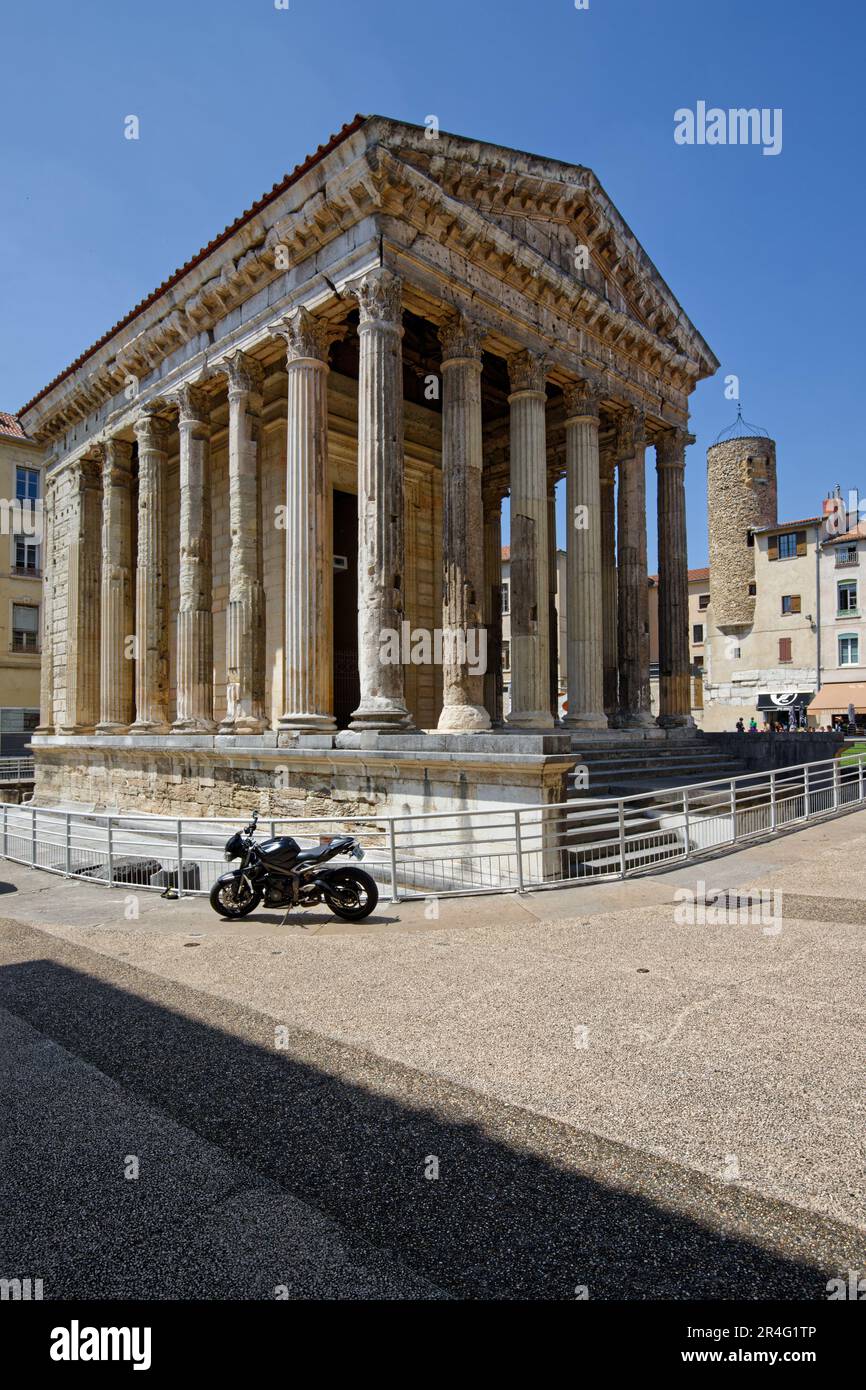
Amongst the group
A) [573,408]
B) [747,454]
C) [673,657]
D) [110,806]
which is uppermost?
[747,454]

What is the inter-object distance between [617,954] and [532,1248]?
3624 millimetres

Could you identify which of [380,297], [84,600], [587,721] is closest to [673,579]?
[587,721]

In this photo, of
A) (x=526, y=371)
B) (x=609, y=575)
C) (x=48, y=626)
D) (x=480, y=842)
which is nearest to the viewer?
(x=480, y=842)

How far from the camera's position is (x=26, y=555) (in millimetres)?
32906

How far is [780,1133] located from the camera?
333 centimetres

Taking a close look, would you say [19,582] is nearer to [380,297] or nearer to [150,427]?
[150,427]

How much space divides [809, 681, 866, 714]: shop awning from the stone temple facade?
22096 mm

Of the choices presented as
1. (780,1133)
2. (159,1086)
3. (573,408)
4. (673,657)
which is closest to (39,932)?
(159,1086)

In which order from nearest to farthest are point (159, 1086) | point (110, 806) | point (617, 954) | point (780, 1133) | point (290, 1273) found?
1. point (290, 1273)
2. point (780, 1133)
3. point (159, 1086)
4. point (617, 954)
5. point (110, 806)

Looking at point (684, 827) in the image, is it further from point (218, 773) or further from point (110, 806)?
point (110, 806)

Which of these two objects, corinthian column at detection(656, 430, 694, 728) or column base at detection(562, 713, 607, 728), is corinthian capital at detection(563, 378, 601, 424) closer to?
corinthian column at detection(656, 430, 694, 728)

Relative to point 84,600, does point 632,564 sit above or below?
above

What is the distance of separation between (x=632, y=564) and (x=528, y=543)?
13.7ft

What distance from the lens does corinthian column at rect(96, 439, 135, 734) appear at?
63.2 feet
